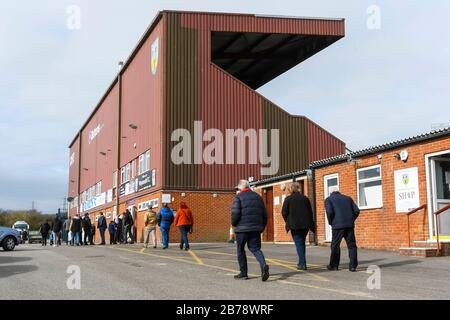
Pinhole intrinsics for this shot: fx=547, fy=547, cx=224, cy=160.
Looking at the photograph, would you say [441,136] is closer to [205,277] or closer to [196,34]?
[205,277]

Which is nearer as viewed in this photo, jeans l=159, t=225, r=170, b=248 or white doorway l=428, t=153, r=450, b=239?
white doorway l=428, t=153, r=450, b=239

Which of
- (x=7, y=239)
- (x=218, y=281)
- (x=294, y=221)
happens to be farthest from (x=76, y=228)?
(x=218, y=281)

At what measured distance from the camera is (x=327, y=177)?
789 inches

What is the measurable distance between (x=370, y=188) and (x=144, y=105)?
18.7 metres

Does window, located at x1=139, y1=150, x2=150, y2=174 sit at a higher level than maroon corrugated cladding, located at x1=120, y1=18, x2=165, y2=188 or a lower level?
lower

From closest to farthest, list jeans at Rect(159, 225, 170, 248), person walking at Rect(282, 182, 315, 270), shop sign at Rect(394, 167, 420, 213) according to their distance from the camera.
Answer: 1. person walking at Rect(282, 182, 315, 270)
2. shop sign at Rect(394, 167, 420, 213)
3. jeans at Rect(159, 225, 170, 248)

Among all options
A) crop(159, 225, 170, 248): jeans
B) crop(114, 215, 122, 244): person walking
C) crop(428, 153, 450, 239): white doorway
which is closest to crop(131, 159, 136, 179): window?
crop(114, 215, 122, 244): person walking

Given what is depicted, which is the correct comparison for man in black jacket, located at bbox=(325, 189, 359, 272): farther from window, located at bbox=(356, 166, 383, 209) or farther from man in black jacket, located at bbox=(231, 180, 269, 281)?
window, located at bbox=(356, 166, 383, 209)

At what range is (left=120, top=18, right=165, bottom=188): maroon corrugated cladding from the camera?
29.9m

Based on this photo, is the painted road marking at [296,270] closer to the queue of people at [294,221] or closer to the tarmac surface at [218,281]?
the tarmac surface at [218,281]

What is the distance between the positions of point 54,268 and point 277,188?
13809 mm

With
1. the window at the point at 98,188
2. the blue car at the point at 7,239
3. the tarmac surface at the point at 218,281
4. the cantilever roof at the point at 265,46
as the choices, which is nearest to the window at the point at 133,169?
the cantilever roof at the point at 265,46

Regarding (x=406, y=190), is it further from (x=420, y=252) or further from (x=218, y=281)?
(x=218, y=281)
